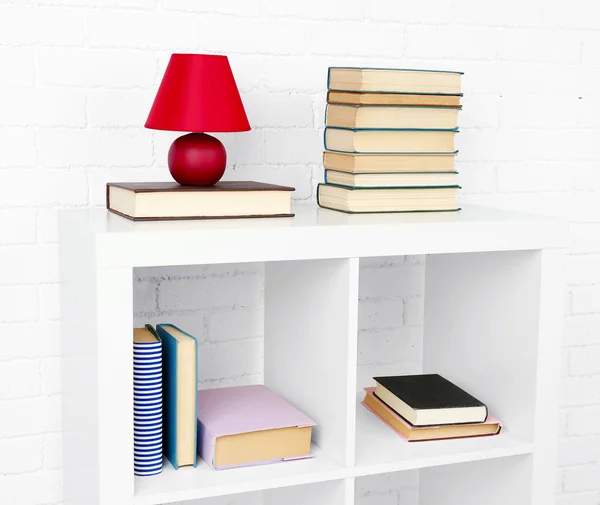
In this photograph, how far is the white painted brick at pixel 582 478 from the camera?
2.26 metres

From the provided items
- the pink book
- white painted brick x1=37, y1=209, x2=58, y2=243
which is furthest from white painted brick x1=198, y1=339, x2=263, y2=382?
white painted brick x1=37, y1=209, x2=58, y2=243

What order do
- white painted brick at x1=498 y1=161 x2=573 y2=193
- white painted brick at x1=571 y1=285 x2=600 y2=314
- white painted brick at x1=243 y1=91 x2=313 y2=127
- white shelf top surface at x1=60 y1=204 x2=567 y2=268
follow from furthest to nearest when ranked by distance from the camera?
1. white painted brick at x1=571 y1=285 x2=600 y2=314
2. white painted brick at x1=498 y1=161 x2=573 y2=193
3. white painted brick at x1=243 y1=91 x2=313 y2=127
4. white shelf top surface at x1=60 y1=204 x2=567 y2=268

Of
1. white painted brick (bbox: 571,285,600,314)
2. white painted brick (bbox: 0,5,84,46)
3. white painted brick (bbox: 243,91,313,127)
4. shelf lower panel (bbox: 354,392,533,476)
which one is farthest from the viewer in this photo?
white painted brick (bbox: 571,285,600,314)

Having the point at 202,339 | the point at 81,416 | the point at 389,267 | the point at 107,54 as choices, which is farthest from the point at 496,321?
the point at 107,54

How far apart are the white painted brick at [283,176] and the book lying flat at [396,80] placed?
0.29m

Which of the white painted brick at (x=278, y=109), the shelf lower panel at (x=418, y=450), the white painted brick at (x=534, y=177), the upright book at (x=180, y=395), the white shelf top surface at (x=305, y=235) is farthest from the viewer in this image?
the white painted brick at (x=534, y=177)

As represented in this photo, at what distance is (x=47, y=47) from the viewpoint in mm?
1657

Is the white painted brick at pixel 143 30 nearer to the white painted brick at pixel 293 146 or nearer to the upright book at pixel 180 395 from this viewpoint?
the white painted brick at pixel 293 146

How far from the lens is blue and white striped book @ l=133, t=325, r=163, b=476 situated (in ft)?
4.46

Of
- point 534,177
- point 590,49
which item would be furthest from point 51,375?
point 590,49

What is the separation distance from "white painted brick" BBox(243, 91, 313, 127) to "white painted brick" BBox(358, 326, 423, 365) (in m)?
0.52

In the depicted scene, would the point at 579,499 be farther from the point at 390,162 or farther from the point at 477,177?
the point at 390,162

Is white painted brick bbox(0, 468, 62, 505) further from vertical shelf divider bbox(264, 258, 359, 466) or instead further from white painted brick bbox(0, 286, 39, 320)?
vertical shelf divider bbox(264, 258, 359, 466)

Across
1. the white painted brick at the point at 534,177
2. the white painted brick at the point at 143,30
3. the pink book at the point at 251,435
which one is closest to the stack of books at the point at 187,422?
the pink book at the point at 251,435
